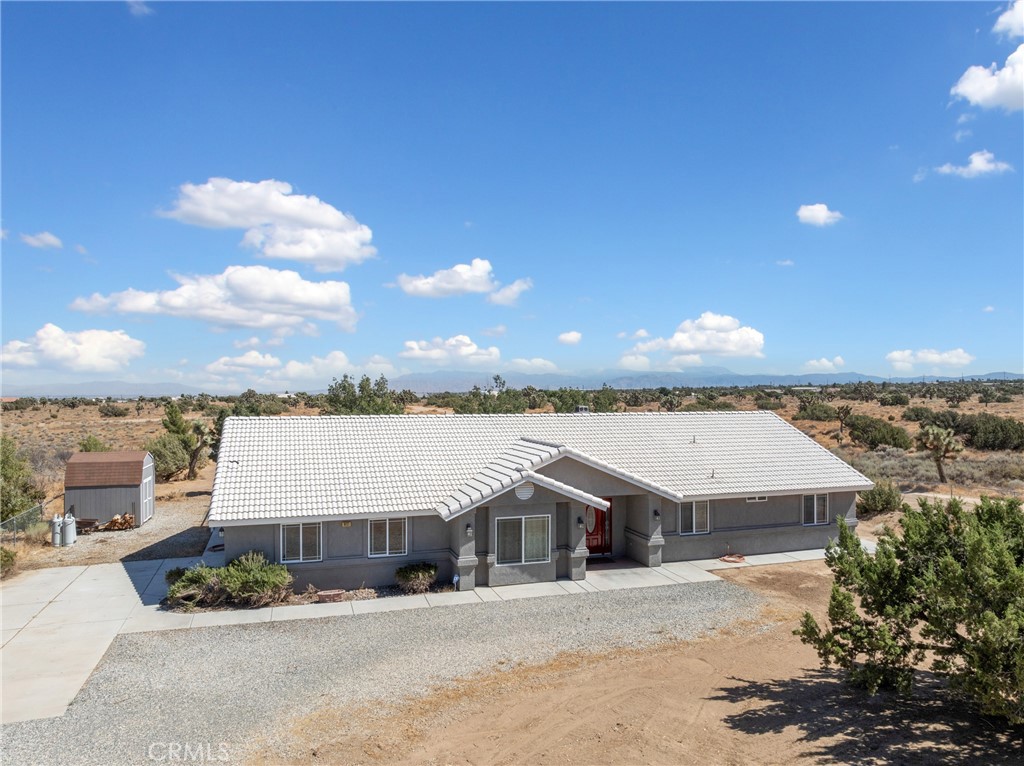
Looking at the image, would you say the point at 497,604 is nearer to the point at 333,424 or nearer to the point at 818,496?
the point at 333,424

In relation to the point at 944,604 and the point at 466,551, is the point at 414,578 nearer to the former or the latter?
the point at 466,551

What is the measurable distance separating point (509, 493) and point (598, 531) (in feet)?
15.5

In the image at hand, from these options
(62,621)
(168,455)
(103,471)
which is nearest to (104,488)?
(103,471)

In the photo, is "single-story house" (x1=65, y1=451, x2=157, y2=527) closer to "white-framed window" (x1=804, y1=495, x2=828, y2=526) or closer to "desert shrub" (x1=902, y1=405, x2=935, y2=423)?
"white-framed window" (x1=804, y1=495, x2=828, y2=526)

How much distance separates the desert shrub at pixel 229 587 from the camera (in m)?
16.1

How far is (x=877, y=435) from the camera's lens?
148 ft

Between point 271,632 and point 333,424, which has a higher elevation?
point 333,424

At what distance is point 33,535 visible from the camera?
23.0m

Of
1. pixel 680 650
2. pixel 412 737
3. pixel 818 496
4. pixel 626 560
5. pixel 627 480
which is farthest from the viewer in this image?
pixel 818 496

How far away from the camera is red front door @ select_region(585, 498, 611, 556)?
21172 mm

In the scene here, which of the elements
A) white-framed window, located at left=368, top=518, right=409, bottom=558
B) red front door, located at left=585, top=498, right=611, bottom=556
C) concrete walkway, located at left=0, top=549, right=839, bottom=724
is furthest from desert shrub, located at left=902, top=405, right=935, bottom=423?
white-framed window, located at left=368, top=518, right=409, bottom=558

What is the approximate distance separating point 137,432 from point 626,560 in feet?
168

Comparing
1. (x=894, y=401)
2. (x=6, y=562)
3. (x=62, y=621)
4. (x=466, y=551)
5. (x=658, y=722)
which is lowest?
(x=658, y=722)

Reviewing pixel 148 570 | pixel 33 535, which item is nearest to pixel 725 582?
pixel 148 570
